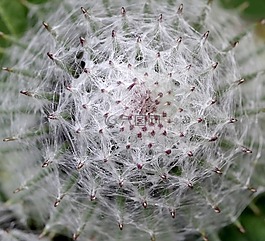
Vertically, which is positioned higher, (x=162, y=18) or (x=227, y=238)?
(x=162, y=18)

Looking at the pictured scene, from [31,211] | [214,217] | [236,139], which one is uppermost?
[236,139]

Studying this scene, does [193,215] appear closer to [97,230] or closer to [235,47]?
[97,230]

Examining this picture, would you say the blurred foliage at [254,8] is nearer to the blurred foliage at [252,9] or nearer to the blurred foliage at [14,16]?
the blurred foliage at [252,9]

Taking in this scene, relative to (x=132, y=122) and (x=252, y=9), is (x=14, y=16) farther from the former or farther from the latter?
(x=252, y=9)

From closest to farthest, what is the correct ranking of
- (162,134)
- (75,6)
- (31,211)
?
1. (162,134)
2. (75,6)
3. (31,211)

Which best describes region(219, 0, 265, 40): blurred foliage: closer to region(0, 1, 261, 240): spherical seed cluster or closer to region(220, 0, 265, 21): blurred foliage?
region(220, 0, 265, 21): blurred foliage

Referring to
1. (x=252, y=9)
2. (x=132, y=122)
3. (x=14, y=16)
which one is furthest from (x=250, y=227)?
(x=14, y=16)

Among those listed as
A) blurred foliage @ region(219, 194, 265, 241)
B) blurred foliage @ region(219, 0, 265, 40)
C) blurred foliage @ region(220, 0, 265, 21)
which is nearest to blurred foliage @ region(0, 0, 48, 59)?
blurred foliage @ region(219, 0, 265, 40)

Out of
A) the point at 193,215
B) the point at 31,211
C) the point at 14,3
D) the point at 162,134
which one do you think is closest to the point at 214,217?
the point at 193,215
